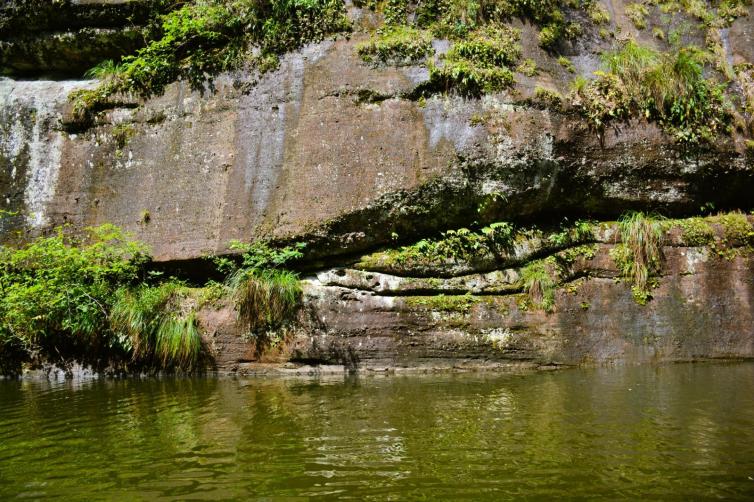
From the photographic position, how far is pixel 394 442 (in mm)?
4422

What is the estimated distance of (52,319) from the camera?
897cm

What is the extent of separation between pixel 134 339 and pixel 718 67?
11.0 m

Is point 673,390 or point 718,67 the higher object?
point 718,67

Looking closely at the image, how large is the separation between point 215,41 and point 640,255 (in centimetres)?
833

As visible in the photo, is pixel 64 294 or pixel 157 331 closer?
pixel 157 331

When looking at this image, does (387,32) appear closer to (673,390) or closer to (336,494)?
(673,390)

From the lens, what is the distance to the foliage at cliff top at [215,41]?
10.2 m

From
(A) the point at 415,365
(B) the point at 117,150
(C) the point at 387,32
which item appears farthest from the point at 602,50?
(B) the point at 117,150

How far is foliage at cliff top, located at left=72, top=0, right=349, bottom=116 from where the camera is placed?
10.2 metres

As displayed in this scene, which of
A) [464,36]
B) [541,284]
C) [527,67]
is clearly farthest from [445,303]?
[464,36]

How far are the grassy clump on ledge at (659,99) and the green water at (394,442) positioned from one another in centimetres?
434

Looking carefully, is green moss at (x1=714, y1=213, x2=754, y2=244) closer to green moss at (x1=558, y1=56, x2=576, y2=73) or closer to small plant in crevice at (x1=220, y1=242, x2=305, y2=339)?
green moss at (x1=558, y1=56, x2=576, y2=73)

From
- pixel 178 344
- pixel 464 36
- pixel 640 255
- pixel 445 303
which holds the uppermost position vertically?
pixel 464 36

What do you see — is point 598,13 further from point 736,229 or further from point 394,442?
point 394,442
